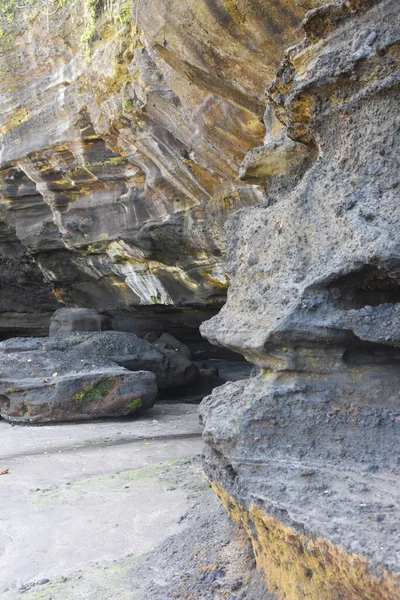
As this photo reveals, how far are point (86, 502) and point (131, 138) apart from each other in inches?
202

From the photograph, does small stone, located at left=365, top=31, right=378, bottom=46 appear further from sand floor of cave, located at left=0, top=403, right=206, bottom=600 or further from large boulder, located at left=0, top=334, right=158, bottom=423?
large boulder, located at left=0, top=334, right=158, bottom=423

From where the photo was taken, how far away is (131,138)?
7.57 meters

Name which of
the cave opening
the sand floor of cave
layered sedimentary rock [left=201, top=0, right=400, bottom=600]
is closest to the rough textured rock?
the sand floor of cave

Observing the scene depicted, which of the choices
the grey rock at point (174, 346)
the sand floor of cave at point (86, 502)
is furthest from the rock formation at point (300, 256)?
the grey rock at point (174, 346)

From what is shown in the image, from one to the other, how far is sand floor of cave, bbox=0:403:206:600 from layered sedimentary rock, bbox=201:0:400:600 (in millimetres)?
952

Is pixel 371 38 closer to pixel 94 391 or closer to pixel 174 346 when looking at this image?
pixel 94 391

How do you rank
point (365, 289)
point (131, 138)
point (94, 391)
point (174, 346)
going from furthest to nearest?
point (174, 346), point (94, 391), point (131, 138), point (365, 289)

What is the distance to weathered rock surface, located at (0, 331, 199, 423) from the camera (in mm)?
7938

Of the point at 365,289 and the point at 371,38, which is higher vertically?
the point at 371,38

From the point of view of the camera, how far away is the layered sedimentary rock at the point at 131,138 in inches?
189

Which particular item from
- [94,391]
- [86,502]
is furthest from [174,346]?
[86,502]

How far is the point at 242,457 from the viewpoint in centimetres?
230

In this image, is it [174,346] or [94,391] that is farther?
[174,346]

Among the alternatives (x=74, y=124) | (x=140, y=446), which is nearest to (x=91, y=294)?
(x=74, y=124)
